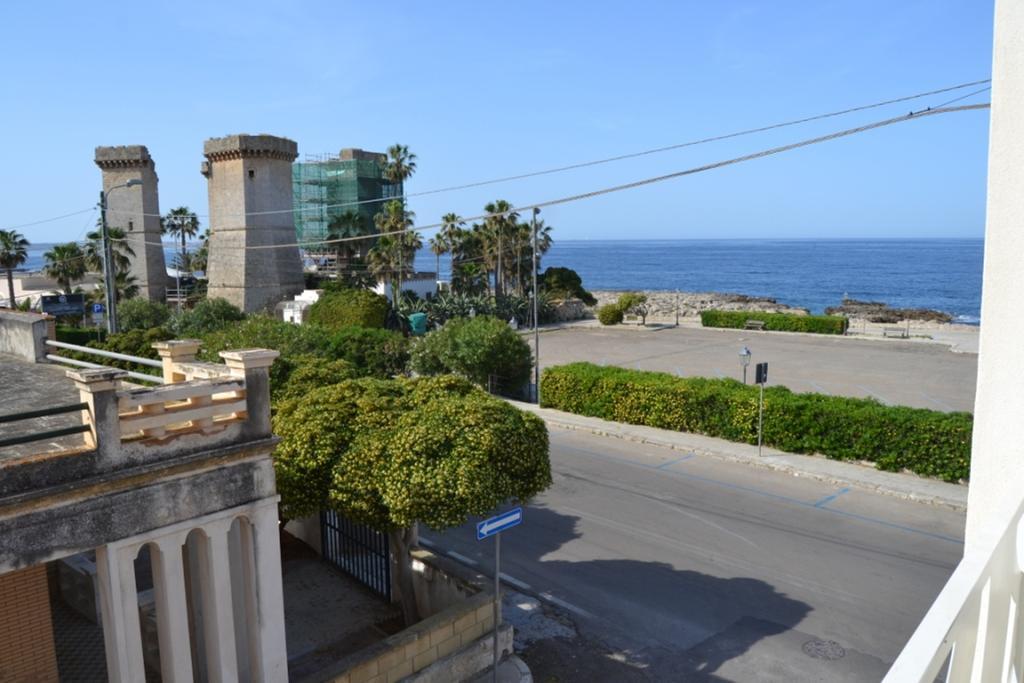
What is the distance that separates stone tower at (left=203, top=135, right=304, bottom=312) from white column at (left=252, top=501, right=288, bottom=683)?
51.2 m

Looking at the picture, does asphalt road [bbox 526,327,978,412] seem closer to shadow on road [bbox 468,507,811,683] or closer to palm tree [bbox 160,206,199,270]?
shadow on road [bbox 468,507,811,683]

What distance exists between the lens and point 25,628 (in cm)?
824

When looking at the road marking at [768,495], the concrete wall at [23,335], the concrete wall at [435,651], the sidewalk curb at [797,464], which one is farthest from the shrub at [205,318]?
the concrete wall at [435,651]

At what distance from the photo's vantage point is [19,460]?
6.75m

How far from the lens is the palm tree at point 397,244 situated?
5778cm

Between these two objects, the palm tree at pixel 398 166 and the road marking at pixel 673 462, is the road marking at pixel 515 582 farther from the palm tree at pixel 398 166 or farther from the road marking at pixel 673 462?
the palm tree at pixel 398 166

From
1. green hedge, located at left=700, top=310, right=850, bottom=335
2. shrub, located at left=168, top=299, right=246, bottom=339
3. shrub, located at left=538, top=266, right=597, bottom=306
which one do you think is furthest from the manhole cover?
shrub, located at left=538, top=266, right=597, bottom=306

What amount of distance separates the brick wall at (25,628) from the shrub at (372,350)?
1806 centimetres

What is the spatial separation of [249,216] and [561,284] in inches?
1048

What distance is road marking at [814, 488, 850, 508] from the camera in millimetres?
17406

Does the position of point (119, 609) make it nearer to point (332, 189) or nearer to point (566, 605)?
point (566, 605)

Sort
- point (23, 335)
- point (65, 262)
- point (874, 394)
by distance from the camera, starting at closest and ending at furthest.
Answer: point (23, 335)
point (874, 394)
point (65, 262)

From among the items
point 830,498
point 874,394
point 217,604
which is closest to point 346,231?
point 874,394

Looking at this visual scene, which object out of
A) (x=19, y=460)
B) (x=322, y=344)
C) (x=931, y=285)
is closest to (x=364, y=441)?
(x=19, y=460)
